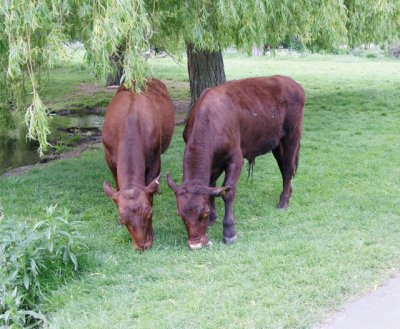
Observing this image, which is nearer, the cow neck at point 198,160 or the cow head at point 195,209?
the cow head at point 195,209

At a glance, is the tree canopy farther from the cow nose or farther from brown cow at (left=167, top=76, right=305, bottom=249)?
the cow nose

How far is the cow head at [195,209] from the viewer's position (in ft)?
18.3

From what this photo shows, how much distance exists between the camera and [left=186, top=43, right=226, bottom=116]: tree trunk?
41.2 ft

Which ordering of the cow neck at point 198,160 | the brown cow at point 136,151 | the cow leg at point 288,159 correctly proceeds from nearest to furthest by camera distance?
the brown cow at point 136,151 → the cow neck at point 198,160 → the cow leg at point 288,159

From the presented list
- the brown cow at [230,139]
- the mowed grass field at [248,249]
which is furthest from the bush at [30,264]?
the brown cow at [230,139]

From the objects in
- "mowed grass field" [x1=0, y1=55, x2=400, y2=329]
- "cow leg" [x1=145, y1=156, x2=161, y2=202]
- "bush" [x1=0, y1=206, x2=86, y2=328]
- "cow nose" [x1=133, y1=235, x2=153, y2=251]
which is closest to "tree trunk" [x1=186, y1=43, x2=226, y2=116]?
"mowed grass field" [x1=0, y1=55, x2=400, y2=329]

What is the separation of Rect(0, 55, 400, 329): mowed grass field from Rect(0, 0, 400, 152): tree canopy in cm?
146

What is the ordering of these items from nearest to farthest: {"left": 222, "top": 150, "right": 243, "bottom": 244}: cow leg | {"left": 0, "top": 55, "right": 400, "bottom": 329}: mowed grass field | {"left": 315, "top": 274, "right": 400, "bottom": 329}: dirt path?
{"left": 315, "top": 274, "right": 400, "bottom": 329}: dirt path < {"left": 0, "top": 55, "right": 400, "bottom": 329}: mowed grass field < {"left": 222, "top": 150, "right": 243, "bottom": 244}: cow leg

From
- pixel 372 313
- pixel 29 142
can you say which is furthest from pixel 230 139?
pixel 29 142

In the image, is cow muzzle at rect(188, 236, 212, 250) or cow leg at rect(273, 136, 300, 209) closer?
cow muzzle at rect(188, 236, 212, 250)

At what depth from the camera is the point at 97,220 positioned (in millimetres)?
6938

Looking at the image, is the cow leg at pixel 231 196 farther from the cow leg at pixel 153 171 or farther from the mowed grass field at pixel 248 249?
the cow leg at pixel 153 171

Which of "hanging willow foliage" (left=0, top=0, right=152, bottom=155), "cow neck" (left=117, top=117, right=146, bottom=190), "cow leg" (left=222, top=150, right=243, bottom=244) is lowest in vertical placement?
"cow leg" (left=222, top=150, right=243, bottom=244)

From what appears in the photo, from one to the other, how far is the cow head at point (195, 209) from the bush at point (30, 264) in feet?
3.64
